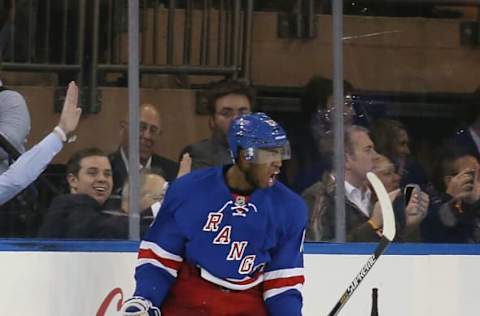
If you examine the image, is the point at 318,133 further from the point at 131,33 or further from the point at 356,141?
the point at 131,33

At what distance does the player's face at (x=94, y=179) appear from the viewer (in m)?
5.76

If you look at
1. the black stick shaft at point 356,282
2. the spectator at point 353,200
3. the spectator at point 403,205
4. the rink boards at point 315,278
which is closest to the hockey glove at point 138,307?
A: the black stick shaft at point 356,282

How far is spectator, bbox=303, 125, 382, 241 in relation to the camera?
617 cm

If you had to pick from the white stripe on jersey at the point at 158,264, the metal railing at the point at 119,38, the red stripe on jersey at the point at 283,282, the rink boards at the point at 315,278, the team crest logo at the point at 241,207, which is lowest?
the rink boards at the point at 315,278

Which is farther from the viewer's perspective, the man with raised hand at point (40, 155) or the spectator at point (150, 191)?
the spectator at point (150, 191)

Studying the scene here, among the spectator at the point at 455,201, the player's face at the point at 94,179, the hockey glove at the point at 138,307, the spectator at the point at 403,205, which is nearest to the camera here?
the hockey glove at the point at 138,307

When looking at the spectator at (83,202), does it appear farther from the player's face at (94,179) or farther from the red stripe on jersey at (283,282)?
the red stripe on jersey at (283,282)

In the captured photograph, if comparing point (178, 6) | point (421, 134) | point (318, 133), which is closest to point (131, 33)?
point (178, 6)

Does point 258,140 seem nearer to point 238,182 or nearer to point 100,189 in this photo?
point 238,182

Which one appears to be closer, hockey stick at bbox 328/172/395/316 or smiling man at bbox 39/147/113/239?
hockey stick at bbox 328/172/395/316

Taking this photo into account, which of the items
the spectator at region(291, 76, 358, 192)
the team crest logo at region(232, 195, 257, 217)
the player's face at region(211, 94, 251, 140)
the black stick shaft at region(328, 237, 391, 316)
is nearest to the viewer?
the team crest logo at region(232, 195, 257, 217)

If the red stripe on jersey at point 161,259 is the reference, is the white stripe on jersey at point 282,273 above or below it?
below

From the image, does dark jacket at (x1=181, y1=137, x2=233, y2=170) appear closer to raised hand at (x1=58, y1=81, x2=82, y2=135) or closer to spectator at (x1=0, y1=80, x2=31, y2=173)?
raised hand at (x1=58, y1=81, x2=82, y2=135)

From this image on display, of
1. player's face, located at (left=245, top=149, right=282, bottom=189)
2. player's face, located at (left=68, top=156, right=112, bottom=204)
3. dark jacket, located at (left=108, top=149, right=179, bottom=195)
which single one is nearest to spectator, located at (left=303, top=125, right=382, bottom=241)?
dark jacket, located at (left=108, top=149, right=179, bottom=195)
